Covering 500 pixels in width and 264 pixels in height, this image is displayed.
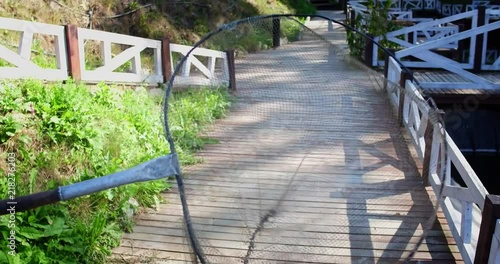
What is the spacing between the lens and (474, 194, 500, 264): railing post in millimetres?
2916

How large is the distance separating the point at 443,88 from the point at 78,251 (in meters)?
6.65

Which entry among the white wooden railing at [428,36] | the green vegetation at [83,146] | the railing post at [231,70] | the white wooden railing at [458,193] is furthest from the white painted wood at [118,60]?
the white wooden railing at [428,36]

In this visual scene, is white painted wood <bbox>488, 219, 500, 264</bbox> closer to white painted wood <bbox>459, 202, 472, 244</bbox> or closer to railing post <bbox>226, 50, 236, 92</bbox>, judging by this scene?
white painted wood <bbox>459, 202, 472, 244</bbox>

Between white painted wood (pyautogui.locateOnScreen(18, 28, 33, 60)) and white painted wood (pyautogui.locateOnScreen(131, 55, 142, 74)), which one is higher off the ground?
white painted wood (pyautogui.locateOnScreen(18, 28, 33, 60))

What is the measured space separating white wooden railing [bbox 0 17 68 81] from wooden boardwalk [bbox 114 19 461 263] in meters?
1.84

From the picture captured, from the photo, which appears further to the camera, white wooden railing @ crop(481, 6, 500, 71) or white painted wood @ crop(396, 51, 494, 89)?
white wooden railing @ crop(481, 6, 500, 71)

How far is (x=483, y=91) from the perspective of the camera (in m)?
8.40

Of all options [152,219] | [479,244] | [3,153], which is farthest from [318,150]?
[3,153]

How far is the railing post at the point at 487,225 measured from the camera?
2916 millimetres

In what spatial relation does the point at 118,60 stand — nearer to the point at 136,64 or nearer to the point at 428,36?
the point at 136,64

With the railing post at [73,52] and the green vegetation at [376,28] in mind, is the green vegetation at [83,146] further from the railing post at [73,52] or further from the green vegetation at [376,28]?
the green vegetation at [376,28]

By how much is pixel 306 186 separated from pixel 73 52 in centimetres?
320

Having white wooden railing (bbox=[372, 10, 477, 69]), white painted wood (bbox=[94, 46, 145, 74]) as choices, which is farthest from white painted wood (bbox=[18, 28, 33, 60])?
white wooden railing (bbox=[372, 10, 477, 69])

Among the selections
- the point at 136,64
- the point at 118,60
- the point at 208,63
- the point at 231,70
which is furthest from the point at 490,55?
the point at 118,60
